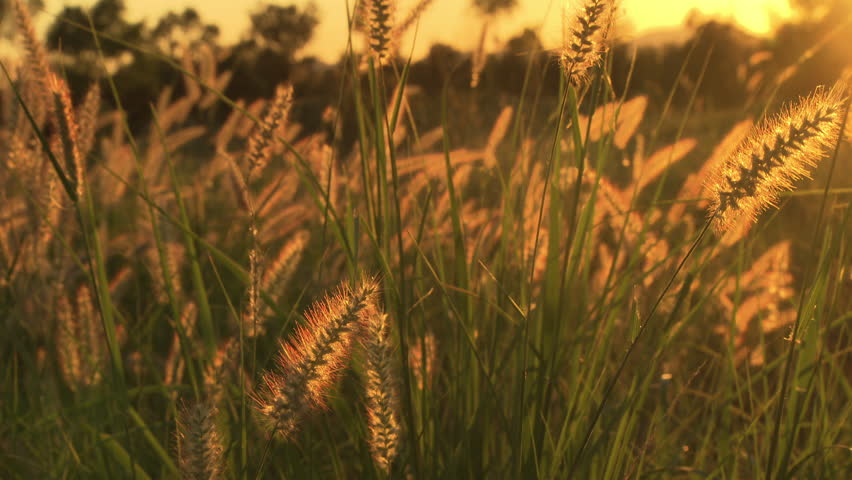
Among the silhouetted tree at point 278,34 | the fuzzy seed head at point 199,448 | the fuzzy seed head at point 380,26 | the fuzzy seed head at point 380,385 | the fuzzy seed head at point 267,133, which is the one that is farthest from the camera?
the silhouetted tree at point 278,34

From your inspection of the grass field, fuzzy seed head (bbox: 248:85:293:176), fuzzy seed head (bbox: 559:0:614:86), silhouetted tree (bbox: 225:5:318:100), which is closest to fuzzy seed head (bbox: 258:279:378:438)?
the grass field

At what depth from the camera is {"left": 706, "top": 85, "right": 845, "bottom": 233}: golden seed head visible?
96 centimetres

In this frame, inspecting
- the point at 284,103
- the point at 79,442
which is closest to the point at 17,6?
the point at 284,103

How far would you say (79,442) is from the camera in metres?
1.74

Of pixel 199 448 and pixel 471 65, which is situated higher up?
pixel 471 65

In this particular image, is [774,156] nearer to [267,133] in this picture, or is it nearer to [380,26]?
[380,26]

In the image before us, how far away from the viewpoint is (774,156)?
0.96m

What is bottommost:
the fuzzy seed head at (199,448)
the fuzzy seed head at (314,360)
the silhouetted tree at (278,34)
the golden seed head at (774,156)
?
the fuzzy seed head at (199,448)

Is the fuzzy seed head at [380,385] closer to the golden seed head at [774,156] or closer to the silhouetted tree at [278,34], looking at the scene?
the golden seed head at [774,156]

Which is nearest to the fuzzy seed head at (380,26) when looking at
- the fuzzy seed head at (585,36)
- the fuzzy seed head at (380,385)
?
the fuzzy seed head at (585,36)

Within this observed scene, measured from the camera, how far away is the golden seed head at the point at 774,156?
960 millimetres

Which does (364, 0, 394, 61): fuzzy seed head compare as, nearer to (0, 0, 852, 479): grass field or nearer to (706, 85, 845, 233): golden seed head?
(0, 0, 852, 479): grass field

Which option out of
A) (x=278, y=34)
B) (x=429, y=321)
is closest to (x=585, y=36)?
(x=429, y=321)

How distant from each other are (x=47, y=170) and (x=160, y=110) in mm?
1253
